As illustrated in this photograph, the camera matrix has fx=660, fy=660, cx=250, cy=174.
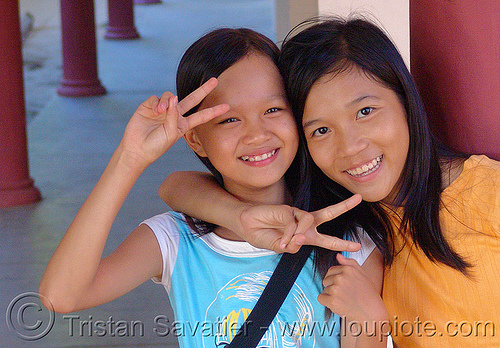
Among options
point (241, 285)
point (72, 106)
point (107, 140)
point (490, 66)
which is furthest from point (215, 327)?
point (72, 106)

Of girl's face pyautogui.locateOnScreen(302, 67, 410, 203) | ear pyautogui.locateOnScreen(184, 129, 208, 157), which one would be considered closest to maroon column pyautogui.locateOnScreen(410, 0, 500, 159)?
girl's face pyautogui.locateOnScreen(302, 67, 410, 203)

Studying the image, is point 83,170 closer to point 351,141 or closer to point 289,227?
point 351,141

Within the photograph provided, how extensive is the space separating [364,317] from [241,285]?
0.35 m

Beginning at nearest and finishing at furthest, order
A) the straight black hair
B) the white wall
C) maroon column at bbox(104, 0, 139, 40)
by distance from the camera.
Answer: the straight black hair < the white wall < maroon column at bbox(104, 0, 139, 40)

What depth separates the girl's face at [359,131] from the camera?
5.93 ft

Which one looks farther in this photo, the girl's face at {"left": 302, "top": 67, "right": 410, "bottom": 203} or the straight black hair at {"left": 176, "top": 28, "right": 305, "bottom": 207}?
the straight black hair at {"left": 176, "top": 28, "right": 305, "bottom": 207}

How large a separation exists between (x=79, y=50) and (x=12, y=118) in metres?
3.91

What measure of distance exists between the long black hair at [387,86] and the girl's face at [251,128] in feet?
0.20

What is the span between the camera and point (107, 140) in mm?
7129

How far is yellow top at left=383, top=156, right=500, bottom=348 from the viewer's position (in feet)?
5.63

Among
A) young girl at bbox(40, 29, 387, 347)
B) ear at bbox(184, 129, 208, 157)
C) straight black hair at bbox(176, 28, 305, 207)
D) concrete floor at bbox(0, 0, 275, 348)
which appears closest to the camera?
young girl at bbox(40, 29, 387, 347)

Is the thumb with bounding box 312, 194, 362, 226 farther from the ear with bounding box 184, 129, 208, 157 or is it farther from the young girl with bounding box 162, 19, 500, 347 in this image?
the ear with bounding box 184, 129, 208, 157

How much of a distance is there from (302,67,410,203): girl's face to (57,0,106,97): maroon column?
7.63 metres

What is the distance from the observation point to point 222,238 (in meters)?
1.93
